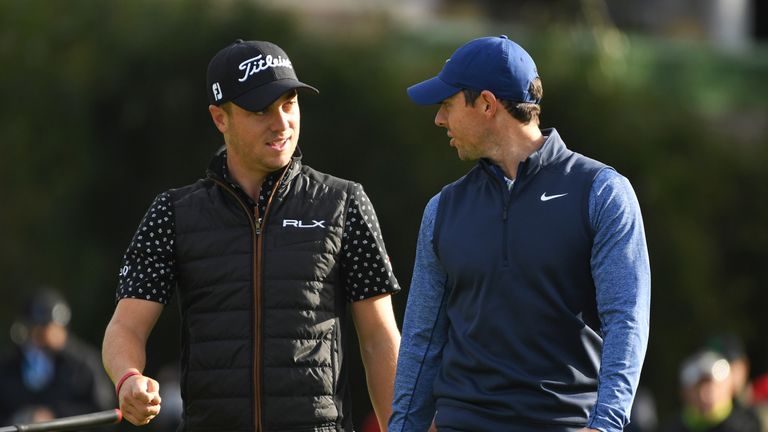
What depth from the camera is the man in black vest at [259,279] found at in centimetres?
482

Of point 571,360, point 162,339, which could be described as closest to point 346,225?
point 571,360

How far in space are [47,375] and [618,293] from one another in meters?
6.91

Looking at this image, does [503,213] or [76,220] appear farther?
[76,220]

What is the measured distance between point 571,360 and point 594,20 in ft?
40.0

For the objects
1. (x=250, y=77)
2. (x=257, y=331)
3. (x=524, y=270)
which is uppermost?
(x=250, y=77)

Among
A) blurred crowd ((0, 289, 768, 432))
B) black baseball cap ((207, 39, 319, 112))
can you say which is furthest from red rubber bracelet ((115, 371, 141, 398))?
blurred crowd ((0, 289, 768, 432))

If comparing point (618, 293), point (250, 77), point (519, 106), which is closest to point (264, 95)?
point (250, 77)

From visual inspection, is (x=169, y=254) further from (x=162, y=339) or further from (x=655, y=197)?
(x=655, y=197)

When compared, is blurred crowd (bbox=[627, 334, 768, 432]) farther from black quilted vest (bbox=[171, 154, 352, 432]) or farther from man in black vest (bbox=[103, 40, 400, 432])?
black quilted vest (bbox=[171, 154, 352, 432])

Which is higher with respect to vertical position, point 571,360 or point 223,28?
point 223,28

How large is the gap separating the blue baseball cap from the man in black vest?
21.9 inches

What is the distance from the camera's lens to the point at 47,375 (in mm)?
10398

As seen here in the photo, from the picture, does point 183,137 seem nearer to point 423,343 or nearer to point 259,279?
point 259,279

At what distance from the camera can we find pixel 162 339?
1324 centimetres
